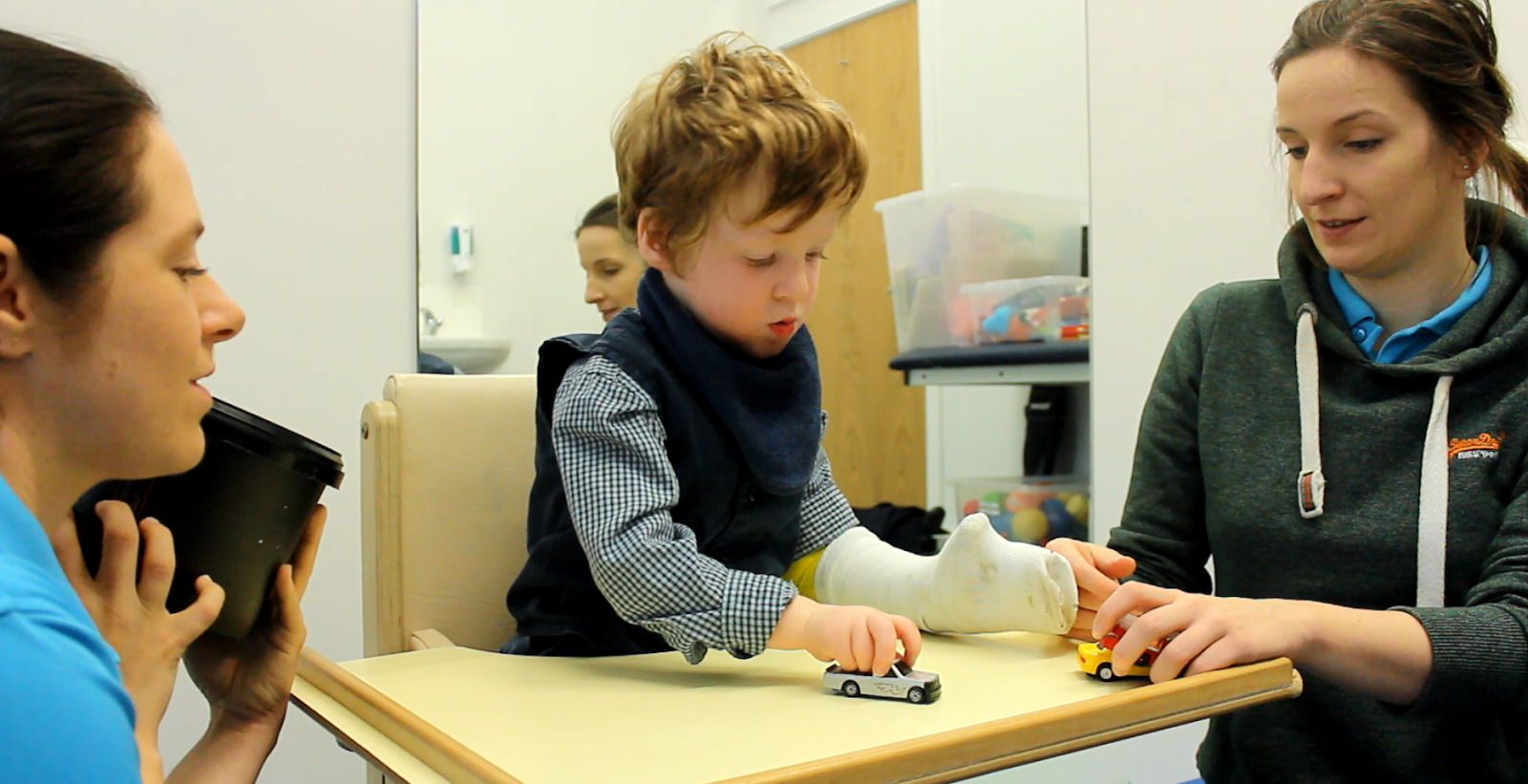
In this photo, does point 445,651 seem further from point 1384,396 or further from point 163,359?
point 1384,396

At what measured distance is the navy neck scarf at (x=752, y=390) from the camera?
0.96 m

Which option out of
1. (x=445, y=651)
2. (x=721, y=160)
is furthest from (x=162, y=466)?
(x=721, y=160)

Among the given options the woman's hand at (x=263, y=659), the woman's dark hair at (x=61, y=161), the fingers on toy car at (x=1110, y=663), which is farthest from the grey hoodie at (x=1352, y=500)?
the woman's dark hair at (x=61, y=161)

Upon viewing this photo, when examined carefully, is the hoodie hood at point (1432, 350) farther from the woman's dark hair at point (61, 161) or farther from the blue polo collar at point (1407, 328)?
the woman's dark hair at point (61, 161)

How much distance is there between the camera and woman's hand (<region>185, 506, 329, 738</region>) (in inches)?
29.8

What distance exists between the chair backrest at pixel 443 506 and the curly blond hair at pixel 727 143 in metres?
0.25

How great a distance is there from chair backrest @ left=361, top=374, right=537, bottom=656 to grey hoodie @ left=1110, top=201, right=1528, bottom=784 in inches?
23.3

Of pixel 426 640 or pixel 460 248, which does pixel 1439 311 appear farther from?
pixel 460 248

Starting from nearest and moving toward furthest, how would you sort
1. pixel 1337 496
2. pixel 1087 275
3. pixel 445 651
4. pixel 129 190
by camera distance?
pixel 129 190 < pixel 445 651 < pixel 1337 496 < pixel 1087 275

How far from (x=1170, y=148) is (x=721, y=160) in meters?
1.52

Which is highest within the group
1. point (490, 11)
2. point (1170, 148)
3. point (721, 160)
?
point (490, 11)

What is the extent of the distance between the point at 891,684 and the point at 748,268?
1.22 ft

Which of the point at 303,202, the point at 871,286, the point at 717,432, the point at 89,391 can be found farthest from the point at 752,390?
the point at 871,286

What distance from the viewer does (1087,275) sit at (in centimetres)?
245
